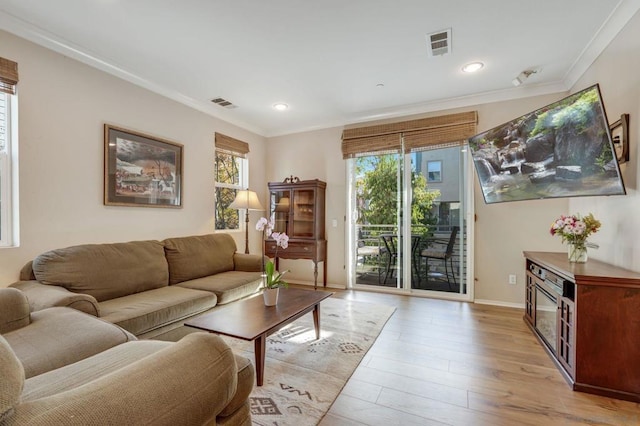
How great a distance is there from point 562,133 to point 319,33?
6.69 feet

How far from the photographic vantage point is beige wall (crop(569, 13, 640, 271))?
2006mm

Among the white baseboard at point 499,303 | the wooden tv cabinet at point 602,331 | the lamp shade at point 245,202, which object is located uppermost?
the lamp shade at point 245,202

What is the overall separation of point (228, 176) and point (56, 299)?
2.72m

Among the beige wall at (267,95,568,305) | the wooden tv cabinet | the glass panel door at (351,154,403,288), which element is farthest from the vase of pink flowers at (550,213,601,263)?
the glass panel door at (351,154,403,288)

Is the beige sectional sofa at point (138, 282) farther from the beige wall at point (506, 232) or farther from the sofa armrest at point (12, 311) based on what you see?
the beige wall at point (506, 232)

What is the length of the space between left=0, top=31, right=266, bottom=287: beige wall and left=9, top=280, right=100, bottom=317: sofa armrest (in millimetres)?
406

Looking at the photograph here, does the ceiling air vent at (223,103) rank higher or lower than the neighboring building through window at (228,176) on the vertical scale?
higher

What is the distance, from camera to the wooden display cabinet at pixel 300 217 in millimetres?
4250

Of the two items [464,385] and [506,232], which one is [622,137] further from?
→ [464,385]

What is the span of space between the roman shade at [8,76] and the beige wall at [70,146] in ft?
0.21

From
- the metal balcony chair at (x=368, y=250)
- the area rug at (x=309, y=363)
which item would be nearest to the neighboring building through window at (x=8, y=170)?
the area rug at (x=309, y=363)

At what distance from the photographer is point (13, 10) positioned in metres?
2.05

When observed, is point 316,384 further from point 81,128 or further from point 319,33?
point 81,128

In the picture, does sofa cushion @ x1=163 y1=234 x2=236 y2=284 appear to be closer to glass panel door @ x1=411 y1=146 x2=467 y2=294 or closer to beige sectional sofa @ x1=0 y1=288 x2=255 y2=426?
beige sectional sofa @ x1=0 y1=288 x2=255 y2=426
